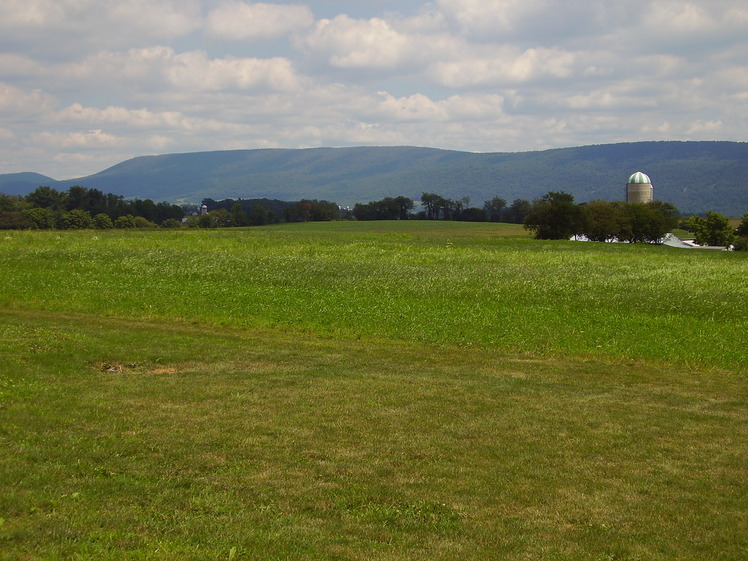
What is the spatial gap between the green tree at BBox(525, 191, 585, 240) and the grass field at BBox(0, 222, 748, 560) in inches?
2719

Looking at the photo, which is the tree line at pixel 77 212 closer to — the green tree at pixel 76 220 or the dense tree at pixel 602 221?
the green tree at pixel 76 220

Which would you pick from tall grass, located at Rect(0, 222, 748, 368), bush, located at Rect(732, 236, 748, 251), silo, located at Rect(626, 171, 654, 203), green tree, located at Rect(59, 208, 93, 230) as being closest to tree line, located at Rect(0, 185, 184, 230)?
green tree, located at Rect(59, 208, 93, 230)

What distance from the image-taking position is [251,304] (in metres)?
29.6

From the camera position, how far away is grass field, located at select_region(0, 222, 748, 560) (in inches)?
319

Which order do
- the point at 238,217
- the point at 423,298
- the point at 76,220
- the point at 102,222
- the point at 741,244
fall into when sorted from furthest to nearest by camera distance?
the point at 238,217, the point at 102,222, the point at 76,220, the point at 741,244, the point at 423,298

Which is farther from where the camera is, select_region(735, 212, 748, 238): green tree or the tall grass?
select_region(735, 212, 748, 238): green tree

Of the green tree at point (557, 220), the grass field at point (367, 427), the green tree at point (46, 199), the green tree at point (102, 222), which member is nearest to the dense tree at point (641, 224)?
the green tree at point (557, 220)

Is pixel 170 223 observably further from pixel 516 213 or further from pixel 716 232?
pixel 516 213

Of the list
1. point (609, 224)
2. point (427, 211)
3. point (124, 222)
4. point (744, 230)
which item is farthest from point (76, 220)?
point (744, 230)

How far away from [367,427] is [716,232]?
120246 mm

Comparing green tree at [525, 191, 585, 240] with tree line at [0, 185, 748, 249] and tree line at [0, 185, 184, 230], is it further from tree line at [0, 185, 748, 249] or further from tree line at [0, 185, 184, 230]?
tree line at [0, 185, 184, 230]

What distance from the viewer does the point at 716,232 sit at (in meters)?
118

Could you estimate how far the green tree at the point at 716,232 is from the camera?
387ft

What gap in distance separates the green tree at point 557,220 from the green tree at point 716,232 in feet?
101
